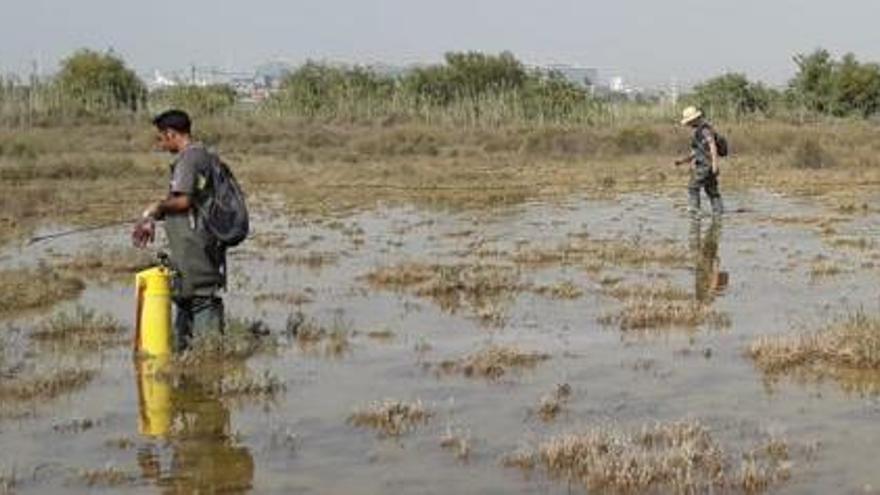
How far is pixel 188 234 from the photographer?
30.3ft

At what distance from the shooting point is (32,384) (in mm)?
8547

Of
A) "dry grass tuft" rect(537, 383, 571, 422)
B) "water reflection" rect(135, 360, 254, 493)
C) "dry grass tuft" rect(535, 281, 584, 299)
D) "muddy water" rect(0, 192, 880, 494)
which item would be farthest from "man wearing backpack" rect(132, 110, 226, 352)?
"dry grass tuft" rect(535, 281, 584, 299)

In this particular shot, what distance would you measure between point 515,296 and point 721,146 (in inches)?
316

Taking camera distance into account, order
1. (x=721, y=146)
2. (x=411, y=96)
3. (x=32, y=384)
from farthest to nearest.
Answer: (x=411, y=96) → (x=721, y=146) → (x=32, y=384)

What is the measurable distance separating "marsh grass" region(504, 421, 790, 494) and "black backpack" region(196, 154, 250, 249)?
331 centimetres

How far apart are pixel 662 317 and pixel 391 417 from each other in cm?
412

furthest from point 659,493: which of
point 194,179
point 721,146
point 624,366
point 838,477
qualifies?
A: point 721,146

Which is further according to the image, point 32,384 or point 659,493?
point 32,384

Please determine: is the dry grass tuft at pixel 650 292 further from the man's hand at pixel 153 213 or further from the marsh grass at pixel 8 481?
the marsh grass at pixel 8 481

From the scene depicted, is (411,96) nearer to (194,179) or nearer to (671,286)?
(671,286)

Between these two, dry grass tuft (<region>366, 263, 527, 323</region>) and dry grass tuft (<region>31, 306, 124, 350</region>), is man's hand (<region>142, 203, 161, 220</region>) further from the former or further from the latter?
dry grass tuft (<region>366, 263, 527, 323</region>)

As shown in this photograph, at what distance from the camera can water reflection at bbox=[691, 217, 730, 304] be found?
42.5ft

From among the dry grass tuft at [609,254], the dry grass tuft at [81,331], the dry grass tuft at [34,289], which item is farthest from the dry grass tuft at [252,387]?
the dry grass tuft at [609,254]

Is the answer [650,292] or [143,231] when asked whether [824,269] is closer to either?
[650,292]
